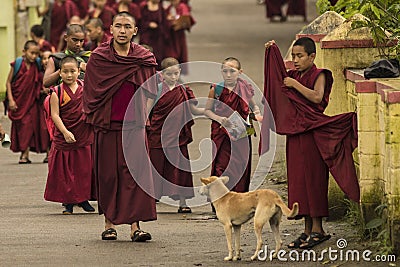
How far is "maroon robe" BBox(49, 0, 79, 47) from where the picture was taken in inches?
1062

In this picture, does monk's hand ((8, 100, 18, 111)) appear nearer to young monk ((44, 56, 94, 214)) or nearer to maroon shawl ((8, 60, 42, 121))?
maroon shawl ((8, 60, 42, 121))

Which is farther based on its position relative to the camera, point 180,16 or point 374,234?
point 180,16

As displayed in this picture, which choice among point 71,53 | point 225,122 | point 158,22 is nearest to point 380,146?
point 225,122

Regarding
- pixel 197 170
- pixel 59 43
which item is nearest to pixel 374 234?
pixel 197 170

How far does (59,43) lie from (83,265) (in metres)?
17.9

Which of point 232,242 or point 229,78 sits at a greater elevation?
point 229,78

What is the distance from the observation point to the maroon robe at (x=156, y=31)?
23.9 metres

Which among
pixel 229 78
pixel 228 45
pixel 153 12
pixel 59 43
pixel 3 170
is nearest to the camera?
pixel 229 78

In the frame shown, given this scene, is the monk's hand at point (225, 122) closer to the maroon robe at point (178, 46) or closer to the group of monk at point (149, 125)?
the group of monk at point (149, 125)

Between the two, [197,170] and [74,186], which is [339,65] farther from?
[197,170]

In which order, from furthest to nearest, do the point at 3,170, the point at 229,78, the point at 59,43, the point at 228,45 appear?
1. the point at 228,45
2. the point at 59,43
3. the point at 3,170
4. the point at 229,78

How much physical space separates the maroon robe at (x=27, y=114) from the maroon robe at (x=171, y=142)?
3962 millimetres

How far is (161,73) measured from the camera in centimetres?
1154

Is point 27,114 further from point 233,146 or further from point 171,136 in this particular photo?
point 233,146
